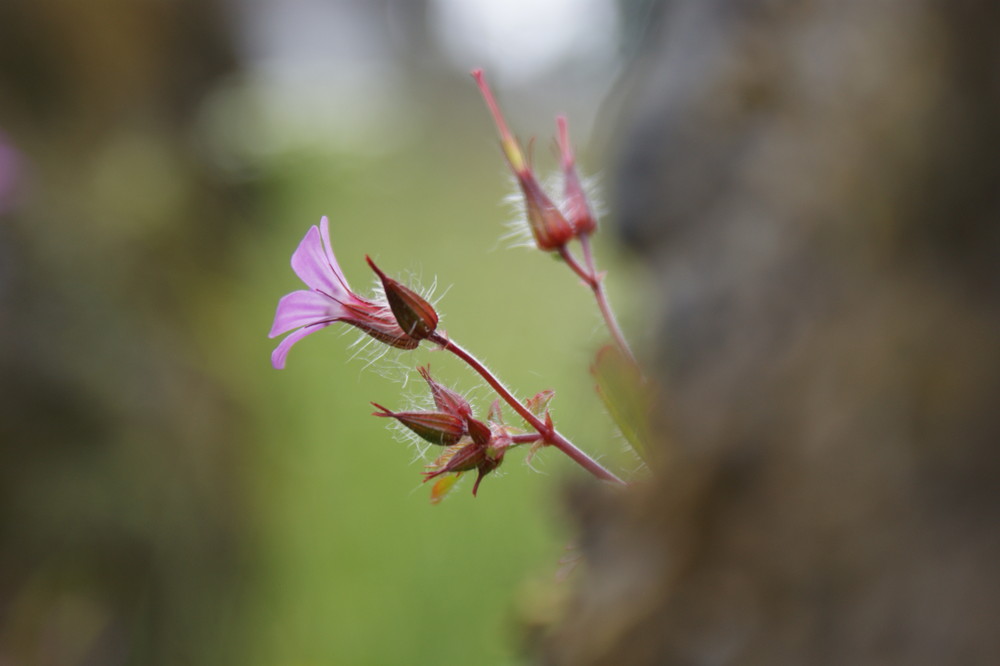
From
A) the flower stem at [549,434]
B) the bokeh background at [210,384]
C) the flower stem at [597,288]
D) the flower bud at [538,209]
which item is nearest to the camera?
the flower stem at [549,434]

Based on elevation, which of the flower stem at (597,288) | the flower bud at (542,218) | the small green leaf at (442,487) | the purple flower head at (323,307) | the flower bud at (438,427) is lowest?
the small green leaf at (442,487)

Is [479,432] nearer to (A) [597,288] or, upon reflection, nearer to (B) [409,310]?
(B) [409,310]

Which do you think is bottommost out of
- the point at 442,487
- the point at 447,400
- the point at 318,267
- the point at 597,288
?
the point at 442,487

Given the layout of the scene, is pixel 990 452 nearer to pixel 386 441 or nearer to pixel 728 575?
pixel 728 575

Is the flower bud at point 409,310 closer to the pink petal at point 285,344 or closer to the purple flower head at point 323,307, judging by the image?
the purple flower head at point 323,307

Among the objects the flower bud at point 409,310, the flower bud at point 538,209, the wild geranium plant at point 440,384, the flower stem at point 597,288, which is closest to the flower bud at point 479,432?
the wild geranium plant at point 440,384

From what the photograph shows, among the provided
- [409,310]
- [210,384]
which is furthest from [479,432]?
[210,384]

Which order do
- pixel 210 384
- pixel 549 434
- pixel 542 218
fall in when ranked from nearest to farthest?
1. pixel 549 434
2. pixel 542 218
3. pixel 210 384
